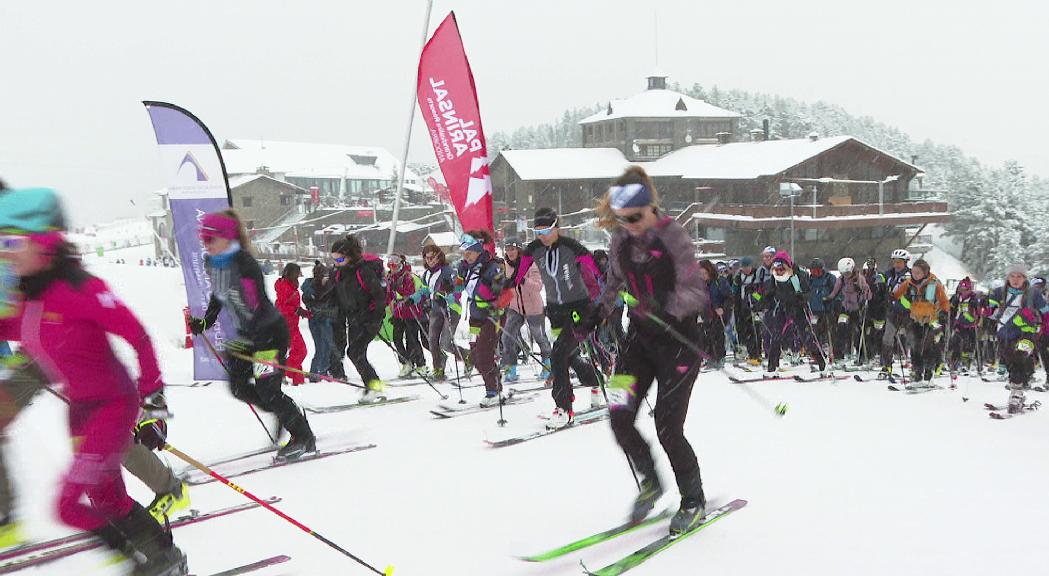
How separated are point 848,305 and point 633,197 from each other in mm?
9402

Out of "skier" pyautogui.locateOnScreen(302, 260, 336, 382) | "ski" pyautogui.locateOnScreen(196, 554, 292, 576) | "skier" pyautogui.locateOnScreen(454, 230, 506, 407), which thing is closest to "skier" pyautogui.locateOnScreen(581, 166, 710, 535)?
"ski" pyautogui.locateOnScreen(196, 554, 292, 576)

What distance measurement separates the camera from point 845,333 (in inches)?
492

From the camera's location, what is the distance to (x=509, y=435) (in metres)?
6.77

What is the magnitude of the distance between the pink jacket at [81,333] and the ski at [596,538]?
6.85 ft

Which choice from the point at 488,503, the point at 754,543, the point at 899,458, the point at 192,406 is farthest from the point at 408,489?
the point at 192,406

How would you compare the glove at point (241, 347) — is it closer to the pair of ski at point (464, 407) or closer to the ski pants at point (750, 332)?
the pair of ski at point (464, 407)

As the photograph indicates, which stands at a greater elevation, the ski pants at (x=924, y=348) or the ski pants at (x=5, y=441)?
the ski pants at (x=5, y=441)

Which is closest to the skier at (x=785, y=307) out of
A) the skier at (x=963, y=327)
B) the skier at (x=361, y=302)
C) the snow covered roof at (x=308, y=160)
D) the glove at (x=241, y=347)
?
the skier at (x=963, y=327)

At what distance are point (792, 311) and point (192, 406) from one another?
7935mm

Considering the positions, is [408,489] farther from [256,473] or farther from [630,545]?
[630,545]

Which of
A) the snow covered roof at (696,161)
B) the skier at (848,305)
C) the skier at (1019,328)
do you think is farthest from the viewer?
the snow covered roof at (696,161)

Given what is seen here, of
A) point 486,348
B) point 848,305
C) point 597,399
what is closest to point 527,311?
point 486,348

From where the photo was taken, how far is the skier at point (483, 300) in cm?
771

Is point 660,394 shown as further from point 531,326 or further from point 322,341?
point 322,341
